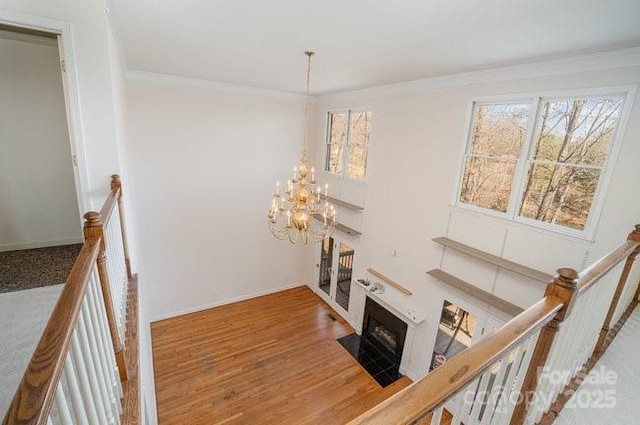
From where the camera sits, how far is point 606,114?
9.12 ft

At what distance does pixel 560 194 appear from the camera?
312 cm

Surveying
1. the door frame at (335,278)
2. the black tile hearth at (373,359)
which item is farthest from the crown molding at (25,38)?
the black tile hearth at (373,359)

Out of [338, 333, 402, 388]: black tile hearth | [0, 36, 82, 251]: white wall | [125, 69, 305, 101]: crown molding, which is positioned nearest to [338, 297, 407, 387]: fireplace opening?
[338, 333, 402, 388]: black tile hearth

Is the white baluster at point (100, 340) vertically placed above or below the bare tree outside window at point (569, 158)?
below

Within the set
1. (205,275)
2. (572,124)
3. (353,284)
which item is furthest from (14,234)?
(572,124)

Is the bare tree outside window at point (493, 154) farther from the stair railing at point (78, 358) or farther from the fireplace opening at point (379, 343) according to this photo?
the stair railing at point (78, 358)

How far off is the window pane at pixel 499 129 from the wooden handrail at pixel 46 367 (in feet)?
13.4

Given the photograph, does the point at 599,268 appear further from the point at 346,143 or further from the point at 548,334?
the point at 346,143

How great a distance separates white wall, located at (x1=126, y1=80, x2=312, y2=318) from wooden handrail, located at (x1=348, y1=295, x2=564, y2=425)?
5319 mm

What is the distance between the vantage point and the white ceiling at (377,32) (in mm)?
2043

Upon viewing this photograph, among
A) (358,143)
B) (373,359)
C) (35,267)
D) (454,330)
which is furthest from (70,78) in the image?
(373,359)

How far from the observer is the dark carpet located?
9.21 ft

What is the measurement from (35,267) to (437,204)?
4888 millimetres

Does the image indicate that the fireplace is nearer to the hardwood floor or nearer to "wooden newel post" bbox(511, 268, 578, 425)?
the hardwood floor
